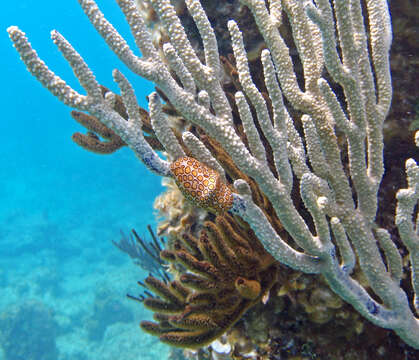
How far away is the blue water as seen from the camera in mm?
13321

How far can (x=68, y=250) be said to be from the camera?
71.1 feet

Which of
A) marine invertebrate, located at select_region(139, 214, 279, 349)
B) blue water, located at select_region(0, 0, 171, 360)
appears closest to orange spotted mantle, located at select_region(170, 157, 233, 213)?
marine invertebrate, located at select_region(139, 214, 279, 349)

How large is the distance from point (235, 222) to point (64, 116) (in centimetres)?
7953

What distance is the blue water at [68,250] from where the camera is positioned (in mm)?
Result: 13321

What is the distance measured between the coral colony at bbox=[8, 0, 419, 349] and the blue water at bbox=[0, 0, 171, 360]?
11438 mm

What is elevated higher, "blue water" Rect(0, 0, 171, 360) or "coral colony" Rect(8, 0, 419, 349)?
"coral colony" Rect(8, 0, 419, 349)

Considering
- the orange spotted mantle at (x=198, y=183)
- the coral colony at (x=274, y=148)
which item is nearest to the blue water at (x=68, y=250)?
the coral colony at (x=274, y=148)

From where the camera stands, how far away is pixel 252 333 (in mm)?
2451

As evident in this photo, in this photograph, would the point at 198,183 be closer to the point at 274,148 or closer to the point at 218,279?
the point at 274,148

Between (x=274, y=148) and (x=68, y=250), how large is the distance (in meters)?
23.1

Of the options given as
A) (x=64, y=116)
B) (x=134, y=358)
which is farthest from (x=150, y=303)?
(x=64, y=116)

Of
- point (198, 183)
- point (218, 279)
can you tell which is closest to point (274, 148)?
point (198, 183)

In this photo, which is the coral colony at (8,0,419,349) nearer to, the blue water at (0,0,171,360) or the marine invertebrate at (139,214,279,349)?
the marine invertebrate at (139,214,279,349)

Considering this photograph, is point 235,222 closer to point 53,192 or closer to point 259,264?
point 259,264
